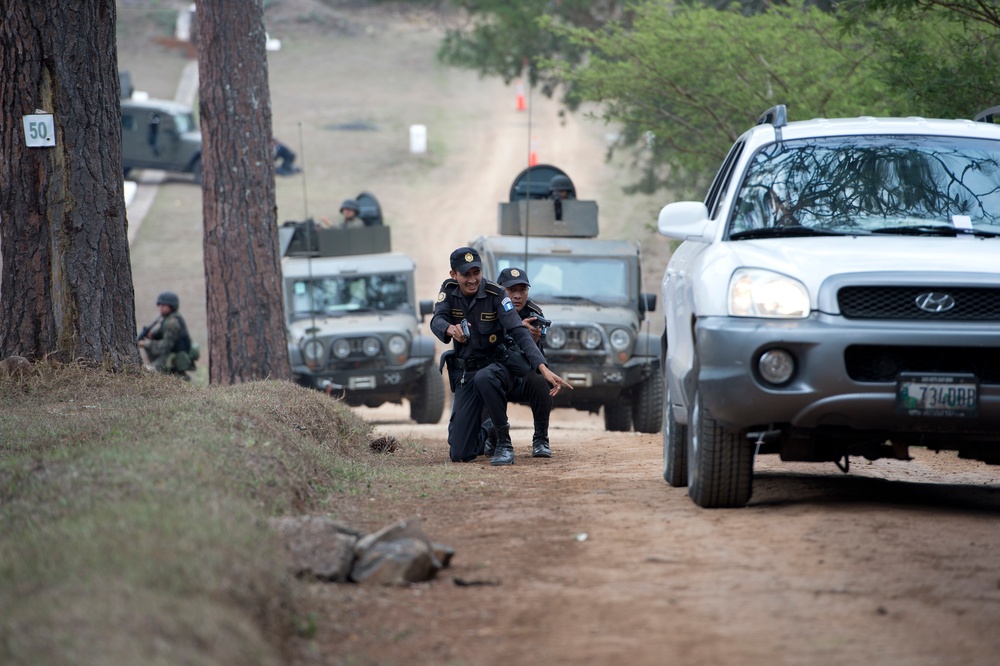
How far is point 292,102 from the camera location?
48531 millimetres

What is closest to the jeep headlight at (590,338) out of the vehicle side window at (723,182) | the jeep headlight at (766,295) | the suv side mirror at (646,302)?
the suv side mirror at (646,302)

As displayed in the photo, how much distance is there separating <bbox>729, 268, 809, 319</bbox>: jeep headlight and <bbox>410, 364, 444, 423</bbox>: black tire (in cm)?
1137

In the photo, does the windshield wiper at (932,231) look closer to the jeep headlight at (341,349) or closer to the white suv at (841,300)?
the white suv at (841,300)

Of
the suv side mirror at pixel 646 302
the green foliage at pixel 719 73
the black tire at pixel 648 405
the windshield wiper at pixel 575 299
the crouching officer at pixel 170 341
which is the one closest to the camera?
the black tire at pixel 648 405

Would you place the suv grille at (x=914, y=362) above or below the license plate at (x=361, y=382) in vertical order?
above

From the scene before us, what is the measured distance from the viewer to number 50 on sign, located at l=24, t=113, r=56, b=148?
9.80 metres

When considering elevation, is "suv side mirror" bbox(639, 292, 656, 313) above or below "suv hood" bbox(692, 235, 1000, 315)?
below

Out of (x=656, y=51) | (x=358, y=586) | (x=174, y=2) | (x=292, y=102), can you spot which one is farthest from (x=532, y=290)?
(x=174, y=2)

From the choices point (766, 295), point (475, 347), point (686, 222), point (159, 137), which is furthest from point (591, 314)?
point (159, 137)

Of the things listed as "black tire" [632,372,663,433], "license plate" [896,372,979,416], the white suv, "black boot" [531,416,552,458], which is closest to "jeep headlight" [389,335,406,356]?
"black tire" [632,372,663,433]

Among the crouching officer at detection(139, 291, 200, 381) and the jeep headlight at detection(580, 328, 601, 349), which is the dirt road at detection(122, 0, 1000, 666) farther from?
the crouching officer at detection(139, 291, 200, 381)

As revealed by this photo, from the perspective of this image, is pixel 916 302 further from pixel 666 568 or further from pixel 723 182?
pixel 723 182

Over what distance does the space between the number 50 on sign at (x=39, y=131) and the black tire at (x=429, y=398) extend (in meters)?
7.96

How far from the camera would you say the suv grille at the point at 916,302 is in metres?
5.87
